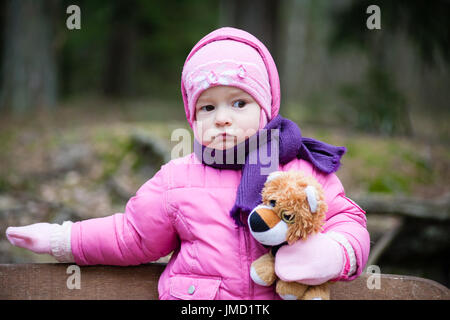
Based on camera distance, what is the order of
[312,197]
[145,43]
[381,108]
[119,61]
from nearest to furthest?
[312,197] < [381,108] < [119,61] < [145,43]

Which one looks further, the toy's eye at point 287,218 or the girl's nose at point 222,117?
the girl's nose at point 222,117

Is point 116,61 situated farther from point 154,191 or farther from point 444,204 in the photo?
point 154,191

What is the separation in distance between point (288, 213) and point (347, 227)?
35 centimetres

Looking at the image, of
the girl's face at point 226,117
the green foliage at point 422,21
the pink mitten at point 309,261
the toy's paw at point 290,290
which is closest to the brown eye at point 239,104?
the girl's face at point 226,117

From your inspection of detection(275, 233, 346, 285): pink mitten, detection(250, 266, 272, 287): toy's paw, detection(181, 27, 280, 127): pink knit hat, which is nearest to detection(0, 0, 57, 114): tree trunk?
detection(181, 27, 280, 127): pink knit hat

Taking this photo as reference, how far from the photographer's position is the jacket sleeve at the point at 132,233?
5.94ft

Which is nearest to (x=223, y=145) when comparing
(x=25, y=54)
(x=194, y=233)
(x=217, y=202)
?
(x=217, y=202)

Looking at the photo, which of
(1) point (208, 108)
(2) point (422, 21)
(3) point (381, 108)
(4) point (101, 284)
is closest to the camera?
(1) point (208, 108)

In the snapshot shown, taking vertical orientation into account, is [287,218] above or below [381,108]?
below

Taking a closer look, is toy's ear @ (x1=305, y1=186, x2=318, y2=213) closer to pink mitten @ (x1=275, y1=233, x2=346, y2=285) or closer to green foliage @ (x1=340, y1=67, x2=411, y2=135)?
pink mitten @ (x1=275, y1=233, x2=346, y2=285)

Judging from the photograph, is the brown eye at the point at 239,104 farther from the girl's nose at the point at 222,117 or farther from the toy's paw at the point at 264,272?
the toy's paw at the point at 264,272

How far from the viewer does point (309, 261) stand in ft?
4.97

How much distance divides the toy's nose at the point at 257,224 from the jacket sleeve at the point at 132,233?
0.44 metres

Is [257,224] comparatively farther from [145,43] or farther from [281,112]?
[145,43]
